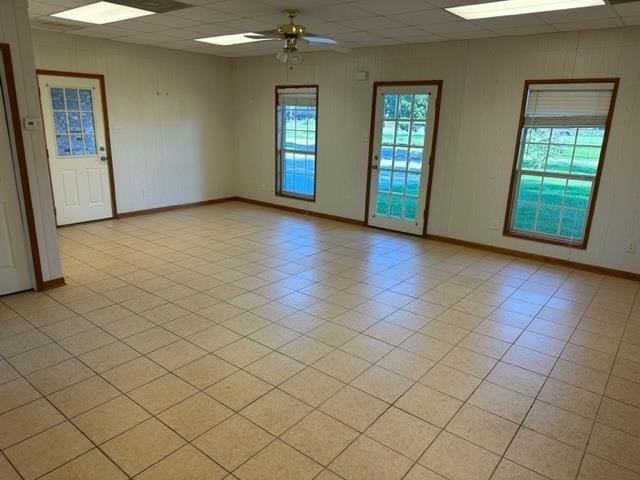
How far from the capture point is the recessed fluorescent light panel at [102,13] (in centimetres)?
441

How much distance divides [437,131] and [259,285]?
325 cm

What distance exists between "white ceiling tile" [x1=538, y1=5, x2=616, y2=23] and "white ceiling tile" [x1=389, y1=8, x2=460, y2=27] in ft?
2.74

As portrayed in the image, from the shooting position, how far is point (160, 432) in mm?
2238

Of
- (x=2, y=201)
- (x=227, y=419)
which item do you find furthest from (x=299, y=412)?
(x=2, y=201)

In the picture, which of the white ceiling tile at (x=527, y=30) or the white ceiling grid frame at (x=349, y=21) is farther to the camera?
the white ceiling tile at (x=527, y=30)

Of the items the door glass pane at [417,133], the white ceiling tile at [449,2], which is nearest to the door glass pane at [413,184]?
the door glass pane at [417,133]

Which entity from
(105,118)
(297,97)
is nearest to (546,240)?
(297,97)

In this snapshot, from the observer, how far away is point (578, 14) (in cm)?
395

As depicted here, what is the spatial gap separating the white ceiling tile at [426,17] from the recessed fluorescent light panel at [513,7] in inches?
3.8

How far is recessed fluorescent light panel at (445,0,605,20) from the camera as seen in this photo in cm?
373

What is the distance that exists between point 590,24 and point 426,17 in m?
1.63

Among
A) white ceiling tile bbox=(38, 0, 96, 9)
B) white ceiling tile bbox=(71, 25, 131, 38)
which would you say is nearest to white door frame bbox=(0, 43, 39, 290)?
white ceiling tile bbox=(38, 0, 96, 9)

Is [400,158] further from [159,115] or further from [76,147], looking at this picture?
[76,147]

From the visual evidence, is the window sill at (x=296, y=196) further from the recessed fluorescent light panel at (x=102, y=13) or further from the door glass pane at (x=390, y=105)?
the recessed fluorescent light panel at (x=102, y=13)
